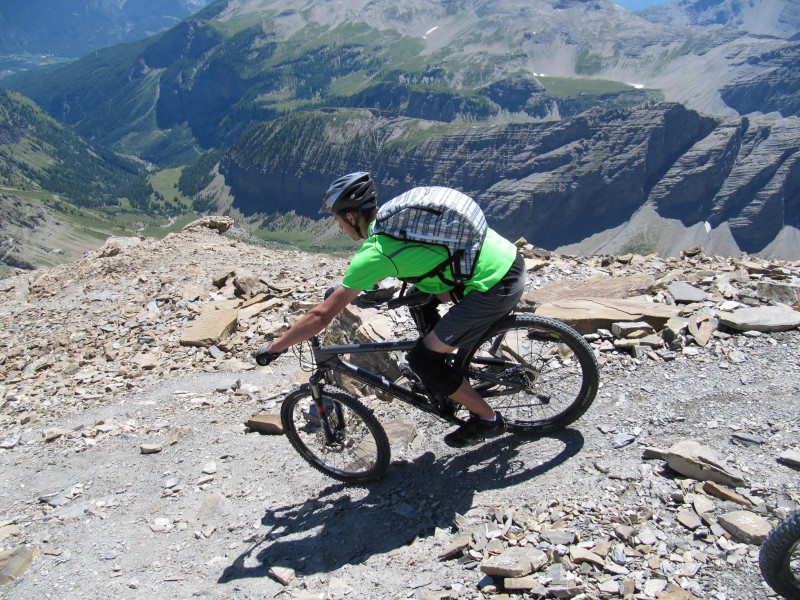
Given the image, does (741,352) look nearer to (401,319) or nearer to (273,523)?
(401,319)

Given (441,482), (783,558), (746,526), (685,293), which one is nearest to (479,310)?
(441,482)

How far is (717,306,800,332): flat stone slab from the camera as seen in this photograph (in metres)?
8.64

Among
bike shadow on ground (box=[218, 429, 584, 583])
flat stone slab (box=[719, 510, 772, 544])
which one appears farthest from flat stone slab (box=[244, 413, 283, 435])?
flat stone slab (box=[719, 510, 772, 544])

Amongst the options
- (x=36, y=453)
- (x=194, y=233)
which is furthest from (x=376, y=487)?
(x=194, y=233)

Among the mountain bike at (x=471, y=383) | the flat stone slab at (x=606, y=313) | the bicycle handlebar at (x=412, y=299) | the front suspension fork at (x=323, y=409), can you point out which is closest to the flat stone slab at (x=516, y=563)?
the mountain bike at (x=471, y=383)

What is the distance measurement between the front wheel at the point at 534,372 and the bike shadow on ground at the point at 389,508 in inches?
11.0

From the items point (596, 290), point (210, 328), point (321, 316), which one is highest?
point (321, 316)

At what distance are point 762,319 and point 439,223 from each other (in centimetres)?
603

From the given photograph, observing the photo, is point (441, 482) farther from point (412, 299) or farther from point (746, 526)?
point (746, 526)

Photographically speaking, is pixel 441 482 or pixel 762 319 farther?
pixel 762 319

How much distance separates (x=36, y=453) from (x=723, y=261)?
1613 cm

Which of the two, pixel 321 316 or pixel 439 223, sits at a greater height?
pixel 439 223

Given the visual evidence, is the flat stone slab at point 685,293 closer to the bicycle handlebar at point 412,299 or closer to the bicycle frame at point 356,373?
the bicycle frame at point 356,373

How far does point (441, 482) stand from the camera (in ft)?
23.2
